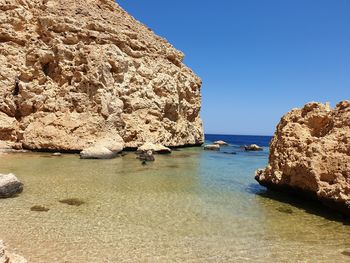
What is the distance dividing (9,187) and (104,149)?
16127mm

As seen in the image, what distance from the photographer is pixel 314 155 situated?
1413 cm

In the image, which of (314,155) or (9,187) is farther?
(314,155)

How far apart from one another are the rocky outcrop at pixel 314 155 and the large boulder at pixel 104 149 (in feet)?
51.8

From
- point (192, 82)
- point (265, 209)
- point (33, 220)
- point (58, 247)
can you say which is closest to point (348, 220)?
point (265, 209)

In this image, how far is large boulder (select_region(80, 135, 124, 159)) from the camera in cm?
2883

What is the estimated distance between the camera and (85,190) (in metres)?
16.0

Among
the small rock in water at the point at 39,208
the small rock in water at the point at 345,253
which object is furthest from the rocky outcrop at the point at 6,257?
the small rock in water at the point at 345,253

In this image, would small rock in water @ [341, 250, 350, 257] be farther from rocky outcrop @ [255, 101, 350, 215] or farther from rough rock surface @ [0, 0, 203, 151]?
rough rock surface @ [0, 0, 203, 151]

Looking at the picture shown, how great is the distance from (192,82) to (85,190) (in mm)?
39339

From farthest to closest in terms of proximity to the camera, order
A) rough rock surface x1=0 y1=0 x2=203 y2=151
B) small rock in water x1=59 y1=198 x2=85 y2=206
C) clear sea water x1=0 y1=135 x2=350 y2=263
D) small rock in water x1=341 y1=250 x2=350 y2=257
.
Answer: rough rock surface x1=0 y1=0 x2=203 y2=151 < small rock in water x1=59 y1=198 x2=85 y2=206 < small rock in water x1=341 y1=250 x2=350 y2=257 < clear sea water x1=0 y1=135 x2=350 y2=263

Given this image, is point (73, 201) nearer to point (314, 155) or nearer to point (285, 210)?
point (285, 210)

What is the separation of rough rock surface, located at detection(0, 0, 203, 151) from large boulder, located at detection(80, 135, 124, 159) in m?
1.11

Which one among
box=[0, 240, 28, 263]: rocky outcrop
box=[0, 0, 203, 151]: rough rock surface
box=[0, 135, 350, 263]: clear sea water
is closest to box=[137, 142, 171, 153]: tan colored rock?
A: box=[0, 0, 203, 151]: rough rock surface

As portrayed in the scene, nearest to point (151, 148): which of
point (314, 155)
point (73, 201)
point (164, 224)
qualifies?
point (73, 201)
